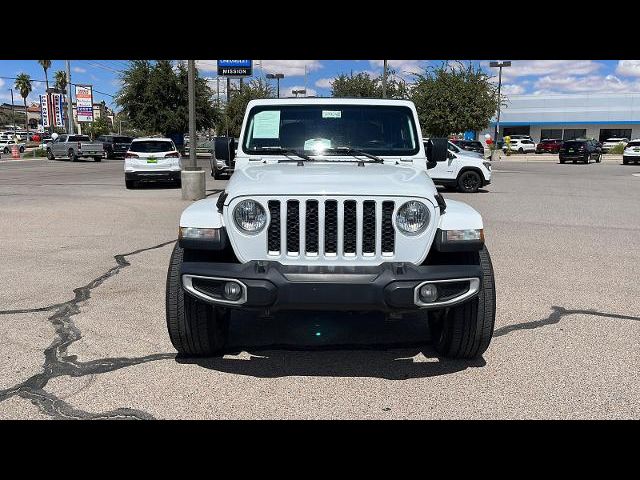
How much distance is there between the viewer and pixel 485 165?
16422 mm

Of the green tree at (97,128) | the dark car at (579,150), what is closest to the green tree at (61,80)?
the green tree at (97,128)

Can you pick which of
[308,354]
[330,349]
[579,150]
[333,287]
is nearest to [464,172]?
[330,349]

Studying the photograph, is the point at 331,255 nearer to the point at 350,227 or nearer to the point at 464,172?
the point at 350,227

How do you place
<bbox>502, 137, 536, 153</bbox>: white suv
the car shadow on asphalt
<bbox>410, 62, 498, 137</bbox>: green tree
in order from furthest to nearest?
<bbox>502, 137, 536, 153</bbox>: white suv, <bbox>410, 62, 498, 137</bbox>: green tree, the car shadow on asphalt

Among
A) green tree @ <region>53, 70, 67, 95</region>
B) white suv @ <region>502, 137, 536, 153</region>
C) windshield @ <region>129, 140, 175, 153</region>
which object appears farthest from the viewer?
green tree @ <region>53, 70, 67, 95</region>

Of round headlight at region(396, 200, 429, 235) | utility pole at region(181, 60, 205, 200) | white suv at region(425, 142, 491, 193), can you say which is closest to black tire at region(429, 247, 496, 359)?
round headlight at region(396, 200, 429, 235)

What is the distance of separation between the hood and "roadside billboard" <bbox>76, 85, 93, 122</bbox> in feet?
181

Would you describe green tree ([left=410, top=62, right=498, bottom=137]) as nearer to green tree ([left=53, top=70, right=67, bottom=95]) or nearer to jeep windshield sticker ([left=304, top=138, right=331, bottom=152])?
Result: jeep windshield sticker ([left=304, top=138, right=331, bottom=152])

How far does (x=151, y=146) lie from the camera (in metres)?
17.3

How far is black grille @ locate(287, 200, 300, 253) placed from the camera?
→ 3.38 meters

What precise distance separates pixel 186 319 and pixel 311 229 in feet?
3.51

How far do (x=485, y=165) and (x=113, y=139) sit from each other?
29.8m
